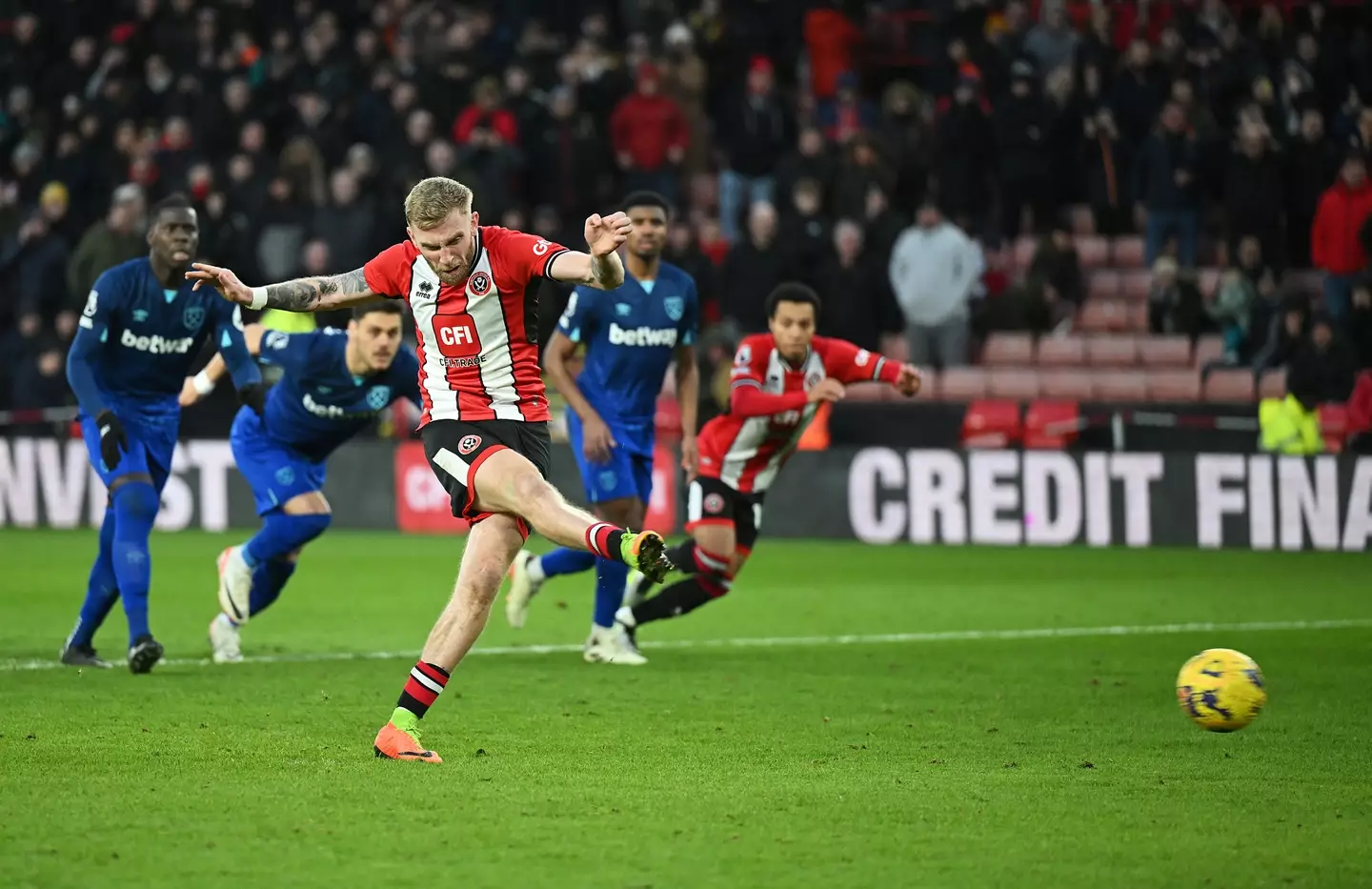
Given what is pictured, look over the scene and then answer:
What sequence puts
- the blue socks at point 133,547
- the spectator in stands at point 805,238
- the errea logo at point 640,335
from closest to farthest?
the blue socks at point 133,547 → the errea logo at point 640,335 → the spectator in stands at point 805,238

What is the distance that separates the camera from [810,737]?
837 centimetres

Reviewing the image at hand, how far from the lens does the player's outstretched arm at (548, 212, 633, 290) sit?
23.6 feet

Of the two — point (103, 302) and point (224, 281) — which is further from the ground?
point (224, 281)

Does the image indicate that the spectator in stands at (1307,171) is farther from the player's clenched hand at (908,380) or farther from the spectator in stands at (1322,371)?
the player's clenched hand at (908,380)

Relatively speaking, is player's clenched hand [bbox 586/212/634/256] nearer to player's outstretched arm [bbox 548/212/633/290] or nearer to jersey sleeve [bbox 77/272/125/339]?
player's outstretched arm [bbox 548/212/633/290]

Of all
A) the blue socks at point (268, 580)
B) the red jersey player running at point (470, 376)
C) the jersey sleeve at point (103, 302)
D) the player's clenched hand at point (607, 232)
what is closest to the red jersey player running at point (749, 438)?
the blue socks at point (268, 580)

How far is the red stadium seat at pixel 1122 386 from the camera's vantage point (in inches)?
842

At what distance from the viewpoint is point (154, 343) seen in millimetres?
10727

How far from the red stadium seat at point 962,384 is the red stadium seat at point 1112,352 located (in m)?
1.31

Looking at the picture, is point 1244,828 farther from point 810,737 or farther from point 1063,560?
point 1063,560

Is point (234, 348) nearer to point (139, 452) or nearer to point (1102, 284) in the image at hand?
point (139, 452)

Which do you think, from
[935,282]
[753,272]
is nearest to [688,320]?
[753,272]

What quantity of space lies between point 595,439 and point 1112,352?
11.6 metres

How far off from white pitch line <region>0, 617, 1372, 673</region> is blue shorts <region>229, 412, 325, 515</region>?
34.0 inches
